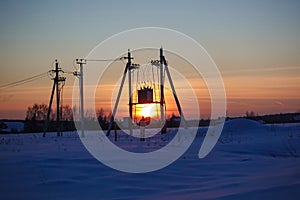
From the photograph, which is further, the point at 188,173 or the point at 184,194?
the point at 188,173

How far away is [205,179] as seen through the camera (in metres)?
8.48

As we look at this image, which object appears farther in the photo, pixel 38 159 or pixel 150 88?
pixel 150 88

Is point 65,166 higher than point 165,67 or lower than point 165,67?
lower

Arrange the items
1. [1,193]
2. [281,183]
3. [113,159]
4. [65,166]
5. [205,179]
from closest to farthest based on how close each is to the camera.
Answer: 1. [281,183]
2. [1,193]
3. [205,179]
4. [65,166]
5. [113,159]

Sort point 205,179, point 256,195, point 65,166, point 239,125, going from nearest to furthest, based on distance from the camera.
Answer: point 256,195 < point 205,179 < point 65,166 < point 239,125

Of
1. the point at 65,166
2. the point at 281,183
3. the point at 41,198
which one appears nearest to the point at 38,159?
the point at 65,166

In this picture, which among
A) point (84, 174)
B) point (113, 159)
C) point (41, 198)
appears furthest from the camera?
point (113, 159)

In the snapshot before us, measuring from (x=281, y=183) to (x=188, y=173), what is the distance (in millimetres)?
3232

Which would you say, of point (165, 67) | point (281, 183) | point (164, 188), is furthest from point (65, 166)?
point (165, 67)

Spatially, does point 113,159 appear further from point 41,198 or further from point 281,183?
point 281,183

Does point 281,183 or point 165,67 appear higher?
point 165,67

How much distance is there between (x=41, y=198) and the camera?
23.0 feet

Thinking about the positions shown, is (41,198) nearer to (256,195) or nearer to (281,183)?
(256,195)

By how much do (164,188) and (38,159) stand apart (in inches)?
216
